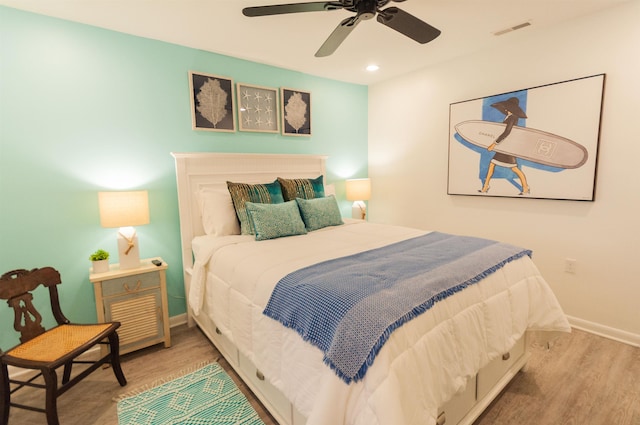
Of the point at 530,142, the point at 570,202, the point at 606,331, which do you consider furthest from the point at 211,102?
the point at 606,331

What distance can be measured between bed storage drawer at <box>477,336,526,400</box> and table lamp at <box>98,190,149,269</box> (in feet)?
7.92

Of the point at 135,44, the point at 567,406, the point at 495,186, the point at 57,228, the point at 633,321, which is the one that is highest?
the point at 135,44

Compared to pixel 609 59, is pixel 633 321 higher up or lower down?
lower down

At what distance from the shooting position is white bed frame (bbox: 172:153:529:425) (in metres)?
1.56

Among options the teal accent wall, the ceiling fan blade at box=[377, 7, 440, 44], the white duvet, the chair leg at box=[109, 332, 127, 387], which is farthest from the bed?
the ceiling fan blade at box=[377, 7, 440, 44]

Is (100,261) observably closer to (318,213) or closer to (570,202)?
(318,213)

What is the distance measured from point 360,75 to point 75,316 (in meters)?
3.66

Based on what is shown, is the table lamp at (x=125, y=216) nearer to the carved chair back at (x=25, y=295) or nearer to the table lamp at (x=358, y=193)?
the carved chair back at (x=25, y=295)

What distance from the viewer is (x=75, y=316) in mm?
2352

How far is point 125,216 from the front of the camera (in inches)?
86.4

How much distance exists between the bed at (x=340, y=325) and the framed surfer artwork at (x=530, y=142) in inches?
42.8

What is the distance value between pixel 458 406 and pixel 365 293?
2.65ft

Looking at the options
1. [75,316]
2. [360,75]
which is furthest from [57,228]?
[360,75]

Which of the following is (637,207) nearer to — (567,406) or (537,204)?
(537,204)
